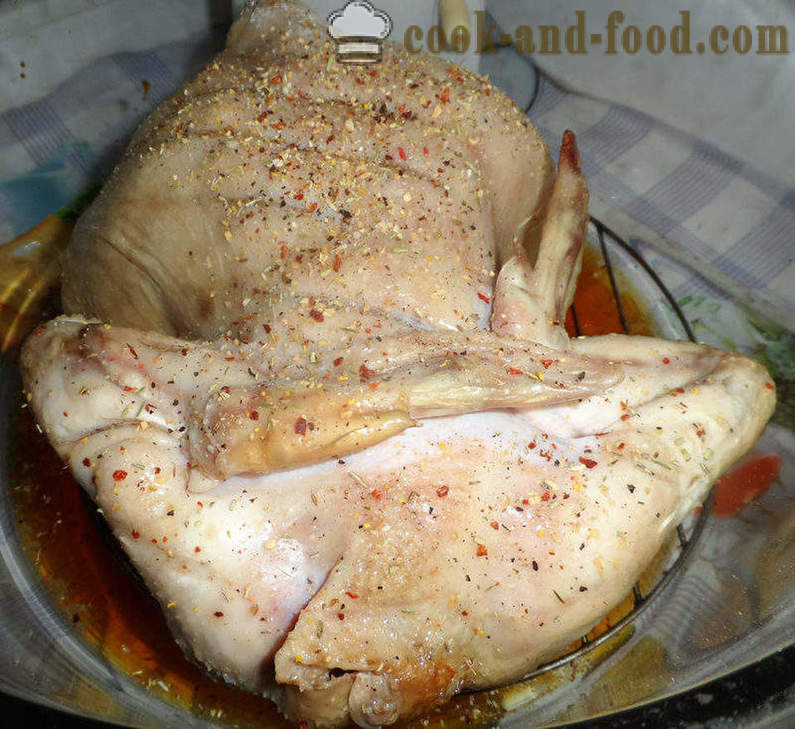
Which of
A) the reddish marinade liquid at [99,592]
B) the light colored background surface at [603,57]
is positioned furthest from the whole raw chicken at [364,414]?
the light colored background surface at [603,57]

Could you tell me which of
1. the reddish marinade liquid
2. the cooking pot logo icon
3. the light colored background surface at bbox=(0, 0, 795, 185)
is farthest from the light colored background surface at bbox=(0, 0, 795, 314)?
the reddish marinade liquid

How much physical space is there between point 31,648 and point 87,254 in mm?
839

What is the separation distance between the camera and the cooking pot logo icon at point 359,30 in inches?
68.7

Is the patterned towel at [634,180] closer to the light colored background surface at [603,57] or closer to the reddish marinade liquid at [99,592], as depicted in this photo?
the light colored background surface at [603,57]

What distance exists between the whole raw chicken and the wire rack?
37 centimetres

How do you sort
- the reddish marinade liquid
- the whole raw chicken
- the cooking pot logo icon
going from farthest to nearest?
the cooking pot logo icon
the reddish marinade liquid
the whole raw chicken

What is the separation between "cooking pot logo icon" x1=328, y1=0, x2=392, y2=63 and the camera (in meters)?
1.75

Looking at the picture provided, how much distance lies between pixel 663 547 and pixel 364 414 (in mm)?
1017

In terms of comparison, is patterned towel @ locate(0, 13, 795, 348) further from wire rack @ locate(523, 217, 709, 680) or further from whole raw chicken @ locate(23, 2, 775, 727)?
whole raw chicken @ locate(23, 2, 775, 727)

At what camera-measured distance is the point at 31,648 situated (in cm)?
149

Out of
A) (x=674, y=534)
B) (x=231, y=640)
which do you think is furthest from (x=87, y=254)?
(x=674, y=534)

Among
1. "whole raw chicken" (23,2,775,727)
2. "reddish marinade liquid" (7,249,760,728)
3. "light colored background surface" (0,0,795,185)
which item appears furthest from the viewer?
"light colored background surface" (0,0,795,185)

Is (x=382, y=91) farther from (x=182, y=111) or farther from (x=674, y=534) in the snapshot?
(x=674, y=534)

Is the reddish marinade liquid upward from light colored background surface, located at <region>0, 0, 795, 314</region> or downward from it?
downward
